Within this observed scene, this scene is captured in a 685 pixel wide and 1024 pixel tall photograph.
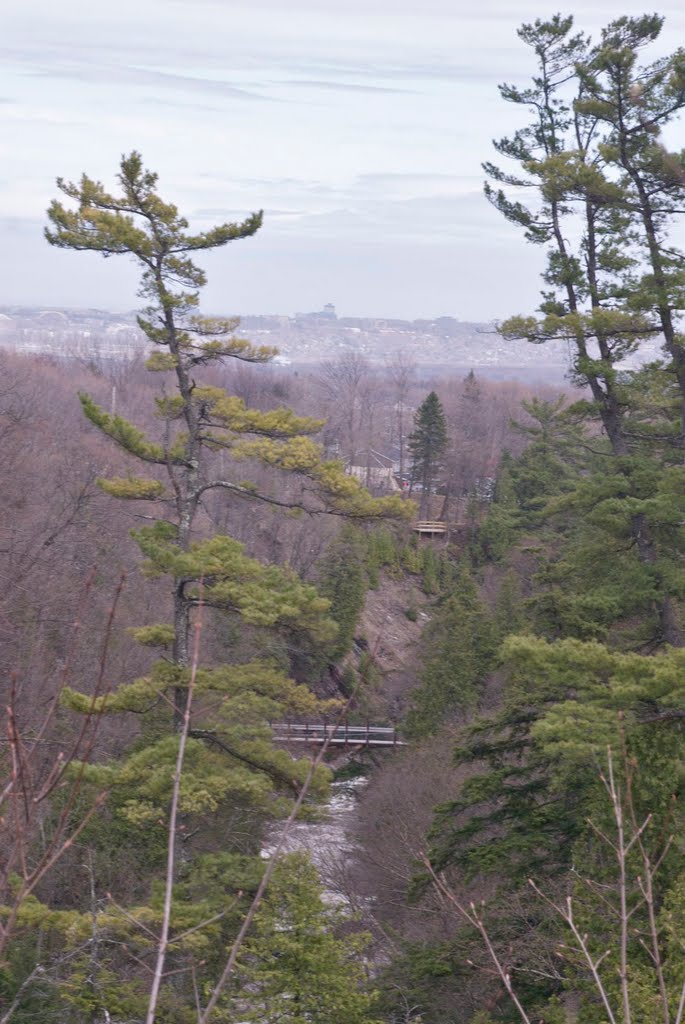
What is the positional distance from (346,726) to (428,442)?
96.3 feet

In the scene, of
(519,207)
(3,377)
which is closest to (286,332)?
(3,377)

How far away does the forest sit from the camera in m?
7.38

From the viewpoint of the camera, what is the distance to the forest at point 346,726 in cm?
738

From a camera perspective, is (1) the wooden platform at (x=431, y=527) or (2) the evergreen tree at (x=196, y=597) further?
Result: (1) the wooden platform at (x=431, y=527)

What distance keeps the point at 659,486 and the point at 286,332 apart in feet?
290

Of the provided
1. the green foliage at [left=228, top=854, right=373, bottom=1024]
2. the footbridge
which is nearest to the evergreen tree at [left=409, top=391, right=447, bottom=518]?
the footbridge

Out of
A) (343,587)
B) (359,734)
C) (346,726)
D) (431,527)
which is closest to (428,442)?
(431,527)

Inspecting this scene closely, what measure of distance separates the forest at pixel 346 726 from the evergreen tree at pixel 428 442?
20.4 metres

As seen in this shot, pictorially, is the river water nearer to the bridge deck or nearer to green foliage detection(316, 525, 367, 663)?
green foliage detection(316, 525, 367, 663)

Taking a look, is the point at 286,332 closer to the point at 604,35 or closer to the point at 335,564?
the point at 335,564

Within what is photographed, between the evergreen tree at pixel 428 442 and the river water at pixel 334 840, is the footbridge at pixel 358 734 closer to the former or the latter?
the river water at pixel 334 840

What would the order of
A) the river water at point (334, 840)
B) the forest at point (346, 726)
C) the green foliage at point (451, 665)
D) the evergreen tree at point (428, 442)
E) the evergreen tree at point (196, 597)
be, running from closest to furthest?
1. the forest at point (346, 726)
2. the evergreen tree at point (196, 597)
3. the river water at point (334, 840)
4. the green foliage at point (451, 665)
5. the evergreen tree at point (428, 442)

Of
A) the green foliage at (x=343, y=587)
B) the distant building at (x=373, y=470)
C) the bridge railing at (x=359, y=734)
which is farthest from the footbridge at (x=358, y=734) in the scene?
the distant building at (x=373, y=470)

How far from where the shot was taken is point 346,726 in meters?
15.9
